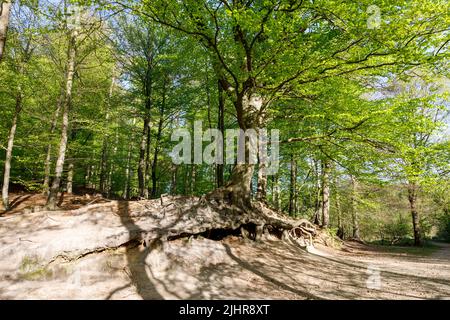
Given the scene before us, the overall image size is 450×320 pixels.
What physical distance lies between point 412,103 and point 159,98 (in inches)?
517

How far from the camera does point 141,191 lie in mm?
15234

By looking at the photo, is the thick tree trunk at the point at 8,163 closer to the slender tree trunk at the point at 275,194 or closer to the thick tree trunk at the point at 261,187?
the thick tree trunk at the point at 261,187

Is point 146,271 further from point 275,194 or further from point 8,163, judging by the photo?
point 275,194

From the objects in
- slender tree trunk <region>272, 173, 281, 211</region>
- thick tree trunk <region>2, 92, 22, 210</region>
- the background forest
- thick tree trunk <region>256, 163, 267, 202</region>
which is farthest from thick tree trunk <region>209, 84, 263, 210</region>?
slender tree trunk <region>272, 173, 281, 211</region>

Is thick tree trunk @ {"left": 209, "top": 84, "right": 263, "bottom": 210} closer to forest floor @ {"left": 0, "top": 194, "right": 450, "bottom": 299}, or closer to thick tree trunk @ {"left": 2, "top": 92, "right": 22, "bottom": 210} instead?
forest floor @ {"left": 0, "top": 194, "right": 450, "bottom": 299}

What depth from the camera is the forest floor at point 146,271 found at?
5.26 metres

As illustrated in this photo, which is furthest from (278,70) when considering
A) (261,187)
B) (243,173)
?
(261,187)

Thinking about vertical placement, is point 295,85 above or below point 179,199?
above

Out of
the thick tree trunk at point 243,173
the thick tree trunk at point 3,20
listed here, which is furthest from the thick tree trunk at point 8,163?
the thick tree trunk at point 243,173

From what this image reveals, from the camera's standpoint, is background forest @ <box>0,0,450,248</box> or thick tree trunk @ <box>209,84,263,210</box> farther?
thick tree trunk @ <box>209,84,263,210</box>

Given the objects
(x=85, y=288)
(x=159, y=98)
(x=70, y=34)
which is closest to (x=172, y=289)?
(x=85, y=288)

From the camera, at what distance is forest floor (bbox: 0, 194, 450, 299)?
5.26 m

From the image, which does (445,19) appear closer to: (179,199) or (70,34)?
(179,199)

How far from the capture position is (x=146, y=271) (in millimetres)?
5930
